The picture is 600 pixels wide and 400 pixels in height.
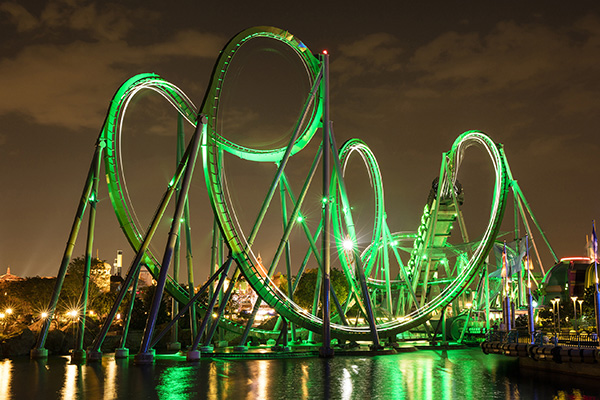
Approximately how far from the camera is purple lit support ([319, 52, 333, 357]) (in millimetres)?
29406

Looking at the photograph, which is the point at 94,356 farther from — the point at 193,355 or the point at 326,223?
the point at 326,223

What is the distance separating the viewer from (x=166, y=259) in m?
26.1

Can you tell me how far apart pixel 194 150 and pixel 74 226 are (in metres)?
7.43

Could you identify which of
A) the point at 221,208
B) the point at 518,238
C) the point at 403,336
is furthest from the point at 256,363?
the point at 518,238

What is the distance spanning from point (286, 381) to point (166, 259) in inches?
359

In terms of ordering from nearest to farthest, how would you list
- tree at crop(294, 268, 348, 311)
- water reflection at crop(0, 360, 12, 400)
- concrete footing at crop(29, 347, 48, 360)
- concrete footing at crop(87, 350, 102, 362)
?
water reflection at crop(0, 360, 12, 400), concrete footing at crop(87, 350, 102, 362), concrete footing at crop(29, 347, 48, 360), tree at crop(294, 268, 348, 311)

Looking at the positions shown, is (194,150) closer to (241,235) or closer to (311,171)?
(241,235)

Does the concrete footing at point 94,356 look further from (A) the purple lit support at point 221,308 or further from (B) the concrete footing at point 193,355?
(A) the purple lit support at point 221,308

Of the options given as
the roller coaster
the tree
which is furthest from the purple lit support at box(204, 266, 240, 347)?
the tree

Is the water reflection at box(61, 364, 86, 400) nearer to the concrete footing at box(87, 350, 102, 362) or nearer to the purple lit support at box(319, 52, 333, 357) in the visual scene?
the concrete footing at box(87, 350, 102, 362)

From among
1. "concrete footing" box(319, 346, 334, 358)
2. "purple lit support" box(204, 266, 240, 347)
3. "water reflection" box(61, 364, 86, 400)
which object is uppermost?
"purple lit support" box(204, 266, 240, 347)

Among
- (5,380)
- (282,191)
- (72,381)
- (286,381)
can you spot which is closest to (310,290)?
(282,191)

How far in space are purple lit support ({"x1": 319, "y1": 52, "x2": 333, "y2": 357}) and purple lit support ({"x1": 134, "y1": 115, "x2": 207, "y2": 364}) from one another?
695 centimetres

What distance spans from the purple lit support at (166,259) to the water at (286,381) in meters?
0.92
